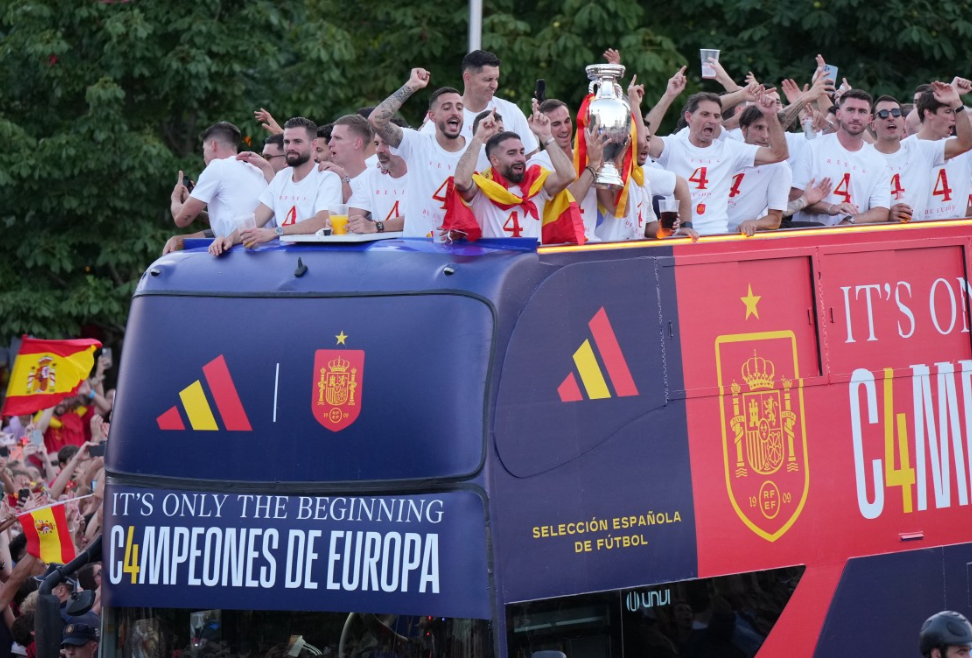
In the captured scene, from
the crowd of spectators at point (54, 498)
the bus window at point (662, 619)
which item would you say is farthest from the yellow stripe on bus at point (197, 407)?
the bus window at point (662, 619)

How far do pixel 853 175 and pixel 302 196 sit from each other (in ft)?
11.6

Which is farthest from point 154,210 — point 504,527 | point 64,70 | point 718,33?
point 504,527

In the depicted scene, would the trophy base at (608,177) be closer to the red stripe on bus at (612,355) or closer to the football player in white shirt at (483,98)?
the football player in white shirt at (483,98)

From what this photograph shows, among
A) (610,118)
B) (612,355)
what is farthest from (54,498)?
(612,355)

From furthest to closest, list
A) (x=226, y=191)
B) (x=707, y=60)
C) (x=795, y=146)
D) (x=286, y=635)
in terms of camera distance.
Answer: (x=707, y=60) < (x=795, y=146) < (x=226, y=191) < (x=286, y=635)

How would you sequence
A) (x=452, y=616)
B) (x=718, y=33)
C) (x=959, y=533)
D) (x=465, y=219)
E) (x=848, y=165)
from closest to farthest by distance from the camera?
1. (x=452, y=616)
2. (x=465, y=219)
3. (x=959, y=533)
4. (x=848, y=165)
5. (x=718, y=33)

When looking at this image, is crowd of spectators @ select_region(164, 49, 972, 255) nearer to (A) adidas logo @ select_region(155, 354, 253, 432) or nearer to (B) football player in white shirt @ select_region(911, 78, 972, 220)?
(B) football player in white shirt @ select_region(911, 78, 972, 220)

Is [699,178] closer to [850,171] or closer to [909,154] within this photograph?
[850,171]

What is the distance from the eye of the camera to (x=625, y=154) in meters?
9.30

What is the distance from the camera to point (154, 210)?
18984 mm

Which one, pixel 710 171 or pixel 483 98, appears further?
pixel 710 171

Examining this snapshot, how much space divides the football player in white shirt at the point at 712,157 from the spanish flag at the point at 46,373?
23.1 ft

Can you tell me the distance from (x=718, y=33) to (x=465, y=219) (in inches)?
473

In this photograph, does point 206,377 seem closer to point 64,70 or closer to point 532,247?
point 532,247
